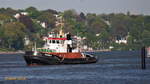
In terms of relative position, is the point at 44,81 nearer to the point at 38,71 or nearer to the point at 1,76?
the point at 1,76

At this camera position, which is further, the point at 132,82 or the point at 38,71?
the point at 38,71

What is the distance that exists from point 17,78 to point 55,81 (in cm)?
A: 942

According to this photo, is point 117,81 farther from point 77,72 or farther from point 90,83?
point 77,72

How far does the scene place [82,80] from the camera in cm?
14912

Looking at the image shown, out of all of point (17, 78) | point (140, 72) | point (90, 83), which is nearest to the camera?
point (90, 83)

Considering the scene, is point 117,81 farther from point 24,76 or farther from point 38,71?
point 38,71

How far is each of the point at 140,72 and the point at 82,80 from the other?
23348 millimetres

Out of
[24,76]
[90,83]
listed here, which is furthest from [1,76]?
[90,83]

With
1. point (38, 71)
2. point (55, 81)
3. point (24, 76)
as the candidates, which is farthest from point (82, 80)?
point (38, 71)

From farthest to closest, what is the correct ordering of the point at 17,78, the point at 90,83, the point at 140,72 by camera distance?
the point at 140,72 < the point at 17,78 < the point at 90,83

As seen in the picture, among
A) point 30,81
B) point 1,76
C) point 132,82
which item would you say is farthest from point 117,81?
point 1,76

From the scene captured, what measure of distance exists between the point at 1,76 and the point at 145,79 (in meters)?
28.1

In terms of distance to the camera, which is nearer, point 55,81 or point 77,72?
point 55,81

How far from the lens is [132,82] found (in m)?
144
